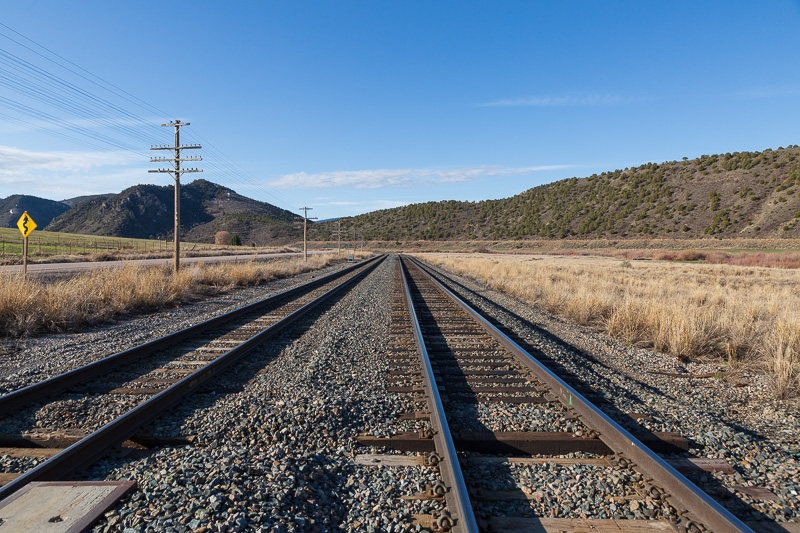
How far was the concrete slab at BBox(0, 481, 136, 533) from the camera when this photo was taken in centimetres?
238

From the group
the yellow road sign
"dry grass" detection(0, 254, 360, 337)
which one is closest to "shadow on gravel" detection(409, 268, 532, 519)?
"dry grass" detection(0, 254, 360, 337)

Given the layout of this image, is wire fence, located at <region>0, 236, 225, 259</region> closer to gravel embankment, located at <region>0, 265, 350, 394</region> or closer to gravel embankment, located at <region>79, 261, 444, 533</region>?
gravel embankment, located at <region>0, 265, 350, 394</region>

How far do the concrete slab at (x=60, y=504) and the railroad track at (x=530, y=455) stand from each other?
5.49 feet

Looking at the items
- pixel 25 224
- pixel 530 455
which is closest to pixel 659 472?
pixel 530 455

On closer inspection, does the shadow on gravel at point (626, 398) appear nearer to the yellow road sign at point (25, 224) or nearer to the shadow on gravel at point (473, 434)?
the shadow on gravel at point (473, 434)

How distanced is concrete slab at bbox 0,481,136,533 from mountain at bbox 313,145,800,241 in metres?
72.1

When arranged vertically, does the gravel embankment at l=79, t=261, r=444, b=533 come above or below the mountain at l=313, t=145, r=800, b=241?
below

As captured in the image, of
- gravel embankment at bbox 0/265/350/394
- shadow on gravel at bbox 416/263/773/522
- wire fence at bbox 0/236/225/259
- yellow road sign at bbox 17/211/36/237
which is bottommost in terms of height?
gravel embankment at bbox 0/265/350/394

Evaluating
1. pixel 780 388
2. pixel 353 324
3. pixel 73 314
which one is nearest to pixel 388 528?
pixel 780 388

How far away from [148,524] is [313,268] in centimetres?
3209

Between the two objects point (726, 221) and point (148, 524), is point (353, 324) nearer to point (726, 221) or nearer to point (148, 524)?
point (148, 524)

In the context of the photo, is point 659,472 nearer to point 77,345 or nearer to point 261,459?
point 261,459

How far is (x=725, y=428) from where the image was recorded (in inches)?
159

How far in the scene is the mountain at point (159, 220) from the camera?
450 feet
